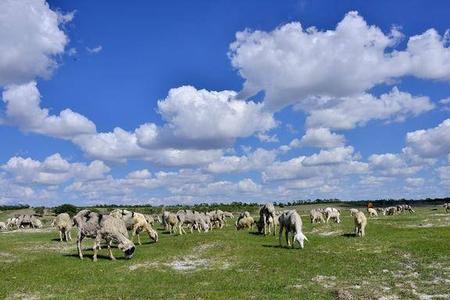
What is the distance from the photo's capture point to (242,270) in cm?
3519

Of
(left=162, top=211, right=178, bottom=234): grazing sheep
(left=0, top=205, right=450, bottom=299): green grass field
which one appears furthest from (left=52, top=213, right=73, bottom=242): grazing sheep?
(left=162, top=211, right=178, bottom=234): grazing sheep

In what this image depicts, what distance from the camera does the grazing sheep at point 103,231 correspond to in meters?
40.6

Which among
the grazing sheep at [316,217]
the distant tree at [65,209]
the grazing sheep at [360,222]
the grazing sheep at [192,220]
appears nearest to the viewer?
the grazing sheep at [360,222]

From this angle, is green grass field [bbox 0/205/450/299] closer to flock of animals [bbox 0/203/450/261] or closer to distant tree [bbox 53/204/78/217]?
flock of animals [bbox 0/203/450/261]

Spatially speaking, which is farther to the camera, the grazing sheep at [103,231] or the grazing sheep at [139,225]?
the grazing sheep at [139,225]

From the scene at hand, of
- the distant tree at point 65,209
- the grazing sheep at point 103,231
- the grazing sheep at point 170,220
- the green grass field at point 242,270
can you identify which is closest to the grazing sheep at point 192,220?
the grazing sheep at point 170,220

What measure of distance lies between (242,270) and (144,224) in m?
20.6

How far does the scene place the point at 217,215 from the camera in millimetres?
75625

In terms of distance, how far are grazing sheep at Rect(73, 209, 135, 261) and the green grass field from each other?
1.04 meters

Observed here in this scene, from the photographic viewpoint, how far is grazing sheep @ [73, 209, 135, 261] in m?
40.6

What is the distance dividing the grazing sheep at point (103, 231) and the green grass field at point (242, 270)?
1037 mm

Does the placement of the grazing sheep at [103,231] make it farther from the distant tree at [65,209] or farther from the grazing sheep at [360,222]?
the distant tree at [65,209]

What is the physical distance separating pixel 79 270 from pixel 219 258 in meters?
10.7

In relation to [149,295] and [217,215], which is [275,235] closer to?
[217,215]
